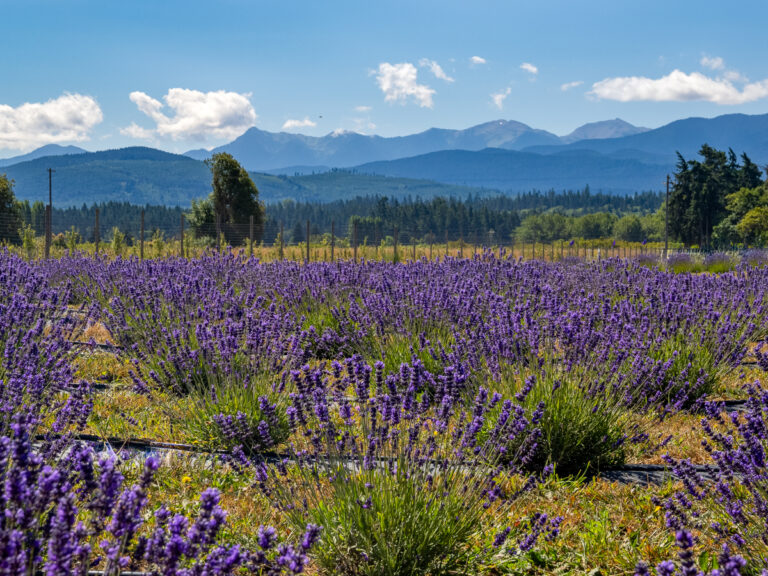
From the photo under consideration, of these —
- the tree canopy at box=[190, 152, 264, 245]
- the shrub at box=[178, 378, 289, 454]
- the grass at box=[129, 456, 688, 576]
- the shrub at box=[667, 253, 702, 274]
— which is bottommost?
the grass at box=[129, 456, 688, 576]

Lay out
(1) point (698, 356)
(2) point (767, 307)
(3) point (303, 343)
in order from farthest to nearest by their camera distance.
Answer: (2) point (767, 307) < (1) point (698, 356) < (3) point (303, 343)

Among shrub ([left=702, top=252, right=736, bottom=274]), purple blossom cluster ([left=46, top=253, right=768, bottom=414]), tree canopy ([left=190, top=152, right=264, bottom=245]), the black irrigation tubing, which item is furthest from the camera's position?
tree canopy ([left=190, top=152, right=264, bottom=245])

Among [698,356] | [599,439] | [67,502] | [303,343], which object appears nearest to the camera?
[67,502]

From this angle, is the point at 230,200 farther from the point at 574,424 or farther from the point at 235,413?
the point at 574,424

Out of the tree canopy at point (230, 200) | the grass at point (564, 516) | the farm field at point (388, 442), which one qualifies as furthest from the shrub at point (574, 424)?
the tree canopy at point (230, 200)

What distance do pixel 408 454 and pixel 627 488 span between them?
1.50 meters

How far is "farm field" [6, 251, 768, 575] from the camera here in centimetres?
170

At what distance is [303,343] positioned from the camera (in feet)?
13.7

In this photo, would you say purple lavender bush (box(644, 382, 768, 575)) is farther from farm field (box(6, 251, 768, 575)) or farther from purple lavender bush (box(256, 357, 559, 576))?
purple lavender bush (box(256, 357, 559, 576))

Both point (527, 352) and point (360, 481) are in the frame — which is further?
point (527, 352)

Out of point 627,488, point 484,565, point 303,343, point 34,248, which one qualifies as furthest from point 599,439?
point 34,248

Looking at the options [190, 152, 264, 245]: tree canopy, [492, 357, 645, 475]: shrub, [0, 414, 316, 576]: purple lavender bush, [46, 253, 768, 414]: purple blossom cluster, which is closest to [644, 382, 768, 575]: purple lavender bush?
[492, 357, 645, 475]: shrub

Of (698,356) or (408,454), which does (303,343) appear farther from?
(698,356)

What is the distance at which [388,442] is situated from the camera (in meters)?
2.57
